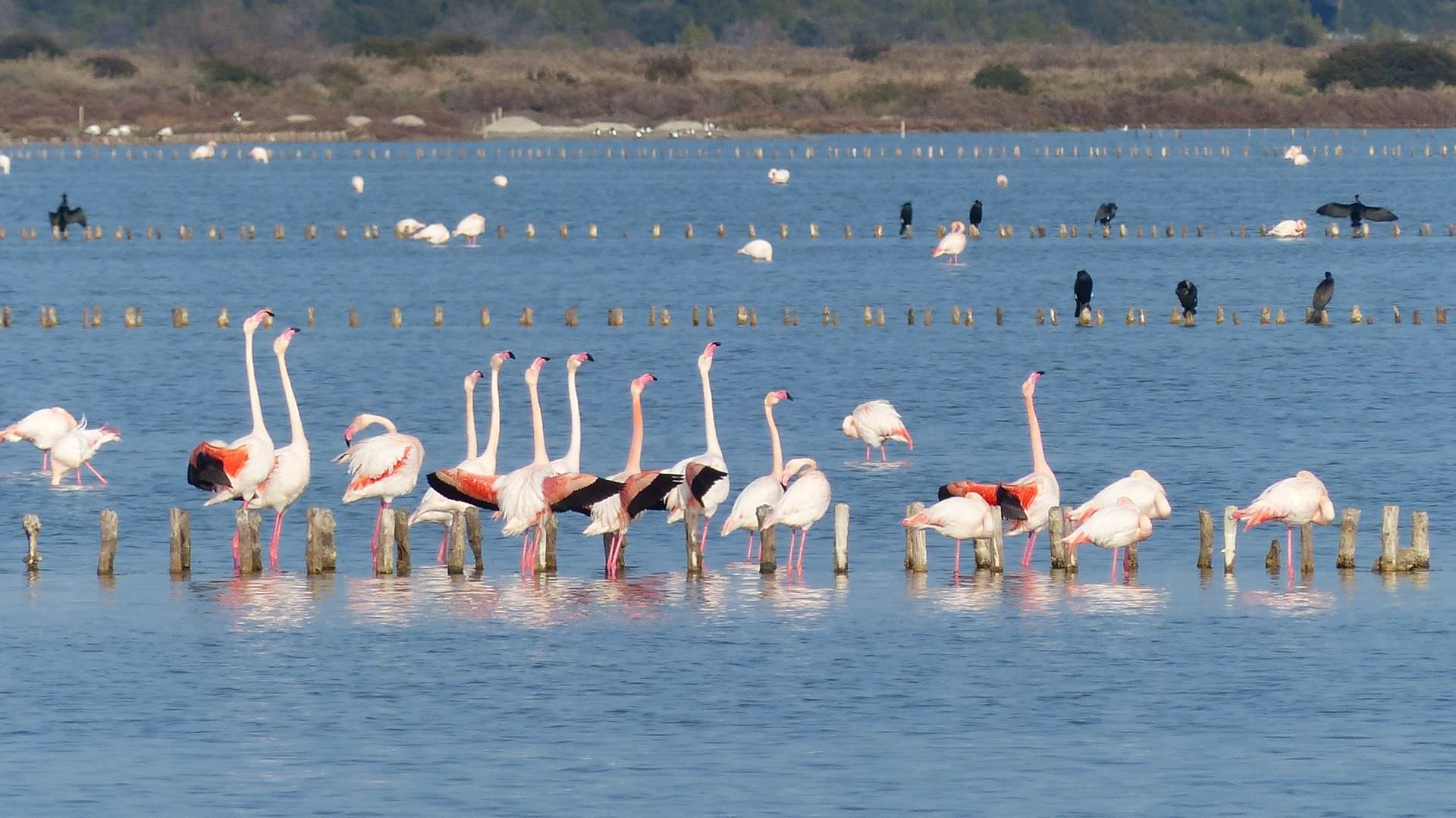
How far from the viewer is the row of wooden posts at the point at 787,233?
275 feet

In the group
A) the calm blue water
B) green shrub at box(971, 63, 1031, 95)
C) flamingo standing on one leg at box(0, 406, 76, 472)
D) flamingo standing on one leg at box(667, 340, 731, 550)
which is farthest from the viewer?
green shrub at box(971, 63, 1031, 95)

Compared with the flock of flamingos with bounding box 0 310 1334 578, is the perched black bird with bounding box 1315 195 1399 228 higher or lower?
higher

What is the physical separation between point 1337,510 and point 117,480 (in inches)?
587

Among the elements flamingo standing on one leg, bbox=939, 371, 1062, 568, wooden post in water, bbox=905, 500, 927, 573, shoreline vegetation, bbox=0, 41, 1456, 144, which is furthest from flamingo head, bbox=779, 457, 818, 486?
shoreline vegetation, bbox=0, 41, 1456, 144

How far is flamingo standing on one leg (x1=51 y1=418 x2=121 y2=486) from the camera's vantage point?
32.0 metres

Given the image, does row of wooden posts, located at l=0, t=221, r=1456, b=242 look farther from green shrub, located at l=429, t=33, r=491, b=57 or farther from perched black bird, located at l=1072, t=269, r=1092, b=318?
green shrub, located at l=429, t=33, r=491, b=57

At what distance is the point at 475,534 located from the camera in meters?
26.3

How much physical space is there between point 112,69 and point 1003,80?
189 ft

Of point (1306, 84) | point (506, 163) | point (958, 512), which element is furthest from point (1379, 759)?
point (1306, 84)

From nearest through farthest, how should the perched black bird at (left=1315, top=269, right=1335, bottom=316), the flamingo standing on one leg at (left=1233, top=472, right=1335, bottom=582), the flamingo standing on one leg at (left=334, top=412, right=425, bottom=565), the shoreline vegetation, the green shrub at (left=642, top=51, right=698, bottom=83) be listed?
the flamingo standing on one leg at (left=1233, top=472, right=1335, bottom=582) < the flamingo standing on one leg at (left=334, top=412, right=425, bottom=565) < the perched black bird at (left=1315, top=269, right=1335, bottom=316) < the shoreline vegetation < the green shrub at (left=642, top=51, right=698, bottom=83)

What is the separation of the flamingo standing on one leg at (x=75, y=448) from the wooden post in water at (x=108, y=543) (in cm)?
594

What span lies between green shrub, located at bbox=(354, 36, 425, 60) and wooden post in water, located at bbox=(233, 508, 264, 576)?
156664 mm

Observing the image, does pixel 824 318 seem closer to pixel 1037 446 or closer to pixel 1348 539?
pixel 1037 446

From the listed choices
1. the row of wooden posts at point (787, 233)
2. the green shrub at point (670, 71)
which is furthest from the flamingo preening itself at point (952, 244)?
the green shrub at point (670, 71)
